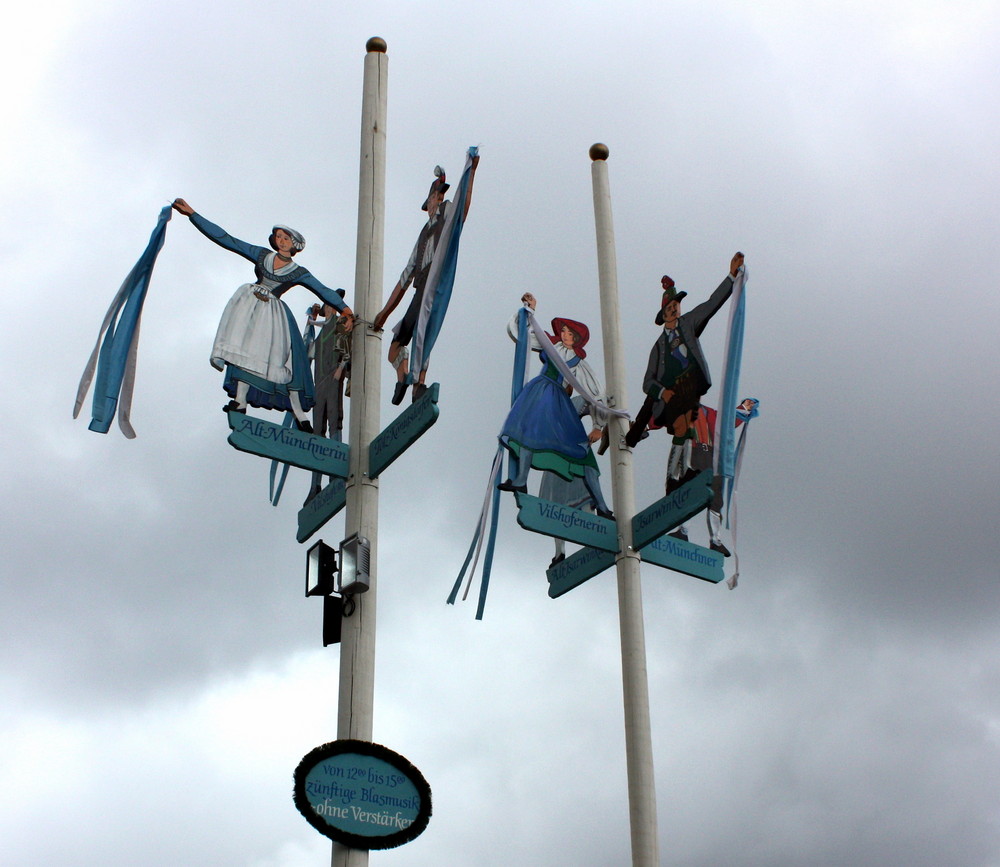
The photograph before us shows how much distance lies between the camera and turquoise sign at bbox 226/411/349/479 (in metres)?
9.48

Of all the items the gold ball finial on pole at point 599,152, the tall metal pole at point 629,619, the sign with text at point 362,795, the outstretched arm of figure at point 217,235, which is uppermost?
the gold ball finial on pole at point 599,152

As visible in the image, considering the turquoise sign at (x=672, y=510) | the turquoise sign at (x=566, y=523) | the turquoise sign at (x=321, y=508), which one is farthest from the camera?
the turquoise sign at (x=566, y=523)

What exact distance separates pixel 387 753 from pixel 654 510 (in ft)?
13.6

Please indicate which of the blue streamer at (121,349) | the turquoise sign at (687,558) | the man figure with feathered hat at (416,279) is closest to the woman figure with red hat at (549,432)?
the turquoise sign at (687,558)

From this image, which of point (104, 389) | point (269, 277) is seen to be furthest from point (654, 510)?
point (104, 389)

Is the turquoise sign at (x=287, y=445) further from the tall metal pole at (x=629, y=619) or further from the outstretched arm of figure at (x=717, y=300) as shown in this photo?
the outstretched arm of figure at (x=717, y=300)

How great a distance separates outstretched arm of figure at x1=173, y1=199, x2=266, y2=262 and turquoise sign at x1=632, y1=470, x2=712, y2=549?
4182 mm

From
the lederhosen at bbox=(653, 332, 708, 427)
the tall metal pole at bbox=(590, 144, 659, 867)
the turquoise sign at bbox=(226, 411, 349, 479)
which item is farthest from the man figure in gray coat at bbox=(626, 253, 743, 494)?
the turquoise sign at bbox=(226, 411, 349, 479)

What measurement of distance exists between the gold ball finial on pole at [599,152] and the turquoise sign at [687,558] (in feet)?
14.6

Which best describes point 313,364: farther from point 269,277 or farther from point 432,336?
point 432,336

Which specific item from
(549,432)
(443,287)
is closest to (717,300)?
(549,432)

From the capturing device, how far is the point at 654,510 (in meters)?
11.6

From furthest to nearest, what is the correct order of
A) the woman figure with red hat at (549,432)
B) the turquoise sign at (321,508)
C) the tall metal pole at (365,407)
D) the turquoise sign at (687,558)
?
the woman figure with red hat at (549,432) → the turquoise sign at (687,558) → the turquoise sign at (321,508) → the tall metal pole at (365,407)

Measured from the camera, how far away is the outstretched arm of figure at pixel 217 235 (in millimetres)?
11258
